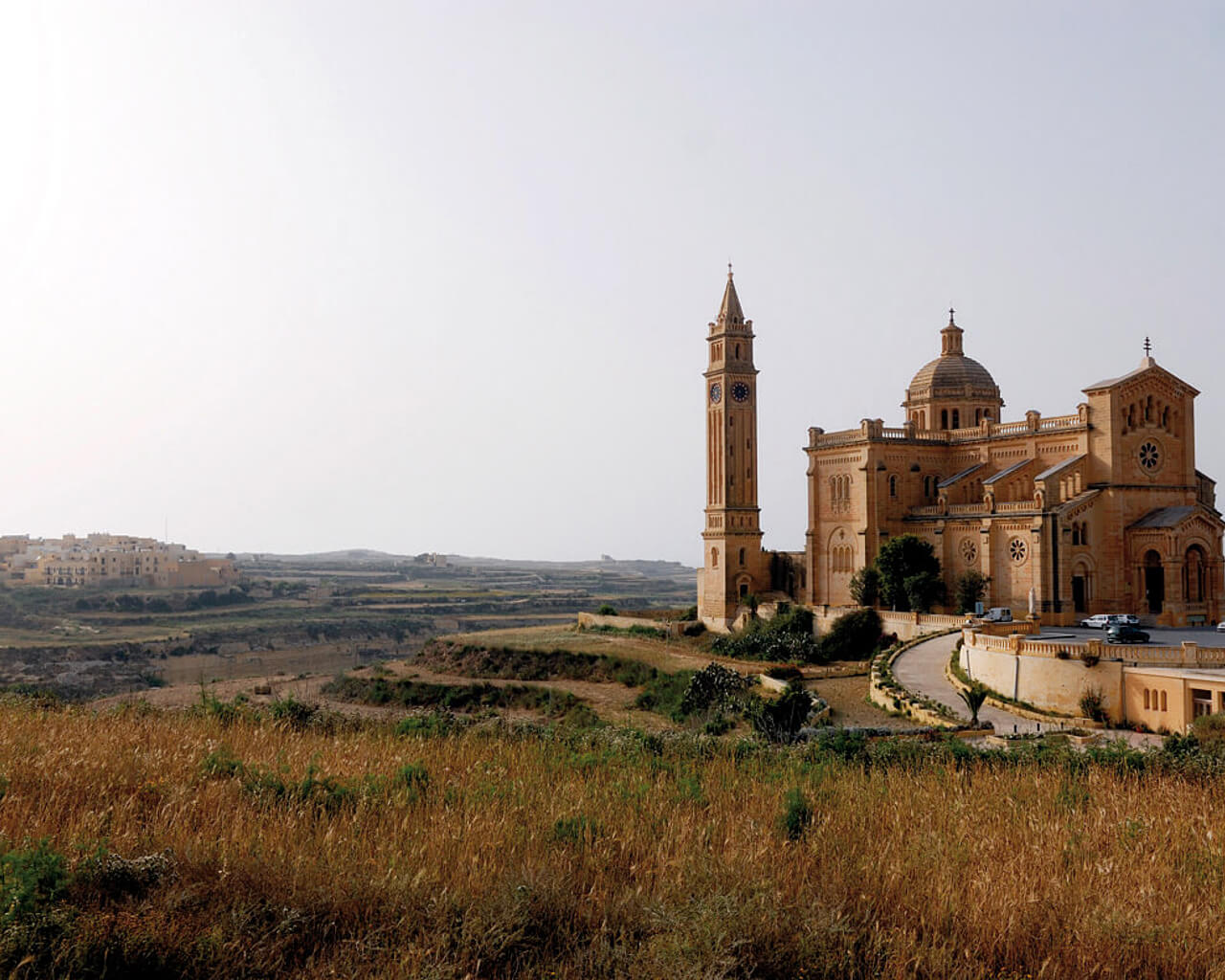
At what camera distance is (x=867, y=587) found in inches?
1831

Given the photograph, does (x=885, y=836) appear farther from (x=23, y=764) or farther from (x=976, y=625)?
→ (x=976, y=625)

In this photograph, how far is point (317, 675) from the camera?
55688mm

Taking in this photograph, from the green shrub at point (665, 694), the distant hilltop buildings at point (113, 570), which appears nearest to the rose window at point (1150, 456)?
the green shrub at point (665, 694)

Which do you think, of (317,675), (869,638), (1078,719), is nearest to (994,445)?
(869,638)

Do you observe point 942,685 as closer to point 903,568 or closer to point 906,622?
point 906,622

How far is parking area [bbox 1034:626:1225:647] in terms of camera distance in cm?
3139

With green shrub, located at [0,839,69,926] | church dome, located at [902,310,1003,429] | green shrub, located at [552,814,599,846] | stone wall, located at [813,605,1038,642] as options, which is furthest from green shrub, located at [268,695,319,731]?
church dome, located at [902,310,1003,429]

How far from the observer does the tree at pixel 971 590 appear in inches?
1687

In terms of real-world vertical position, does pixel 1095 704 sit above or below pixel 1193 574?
below

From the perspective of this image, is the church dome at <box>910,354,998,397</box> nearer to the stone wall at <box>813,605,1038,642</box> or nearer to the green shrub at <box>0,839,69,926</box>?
the stone wall at <box>813,605,1038,642</box>

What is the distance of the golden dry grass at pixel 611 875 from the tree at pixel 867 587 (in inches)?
1481

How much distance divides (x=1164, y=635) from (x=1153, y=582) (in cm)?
707

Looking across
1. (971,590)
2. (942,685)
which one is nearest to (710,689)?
(942,685)

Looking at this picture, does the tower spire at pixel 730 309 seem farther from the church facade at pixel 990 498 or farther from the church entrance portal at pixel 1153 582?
the church entrance portal at pixel 1153 582
